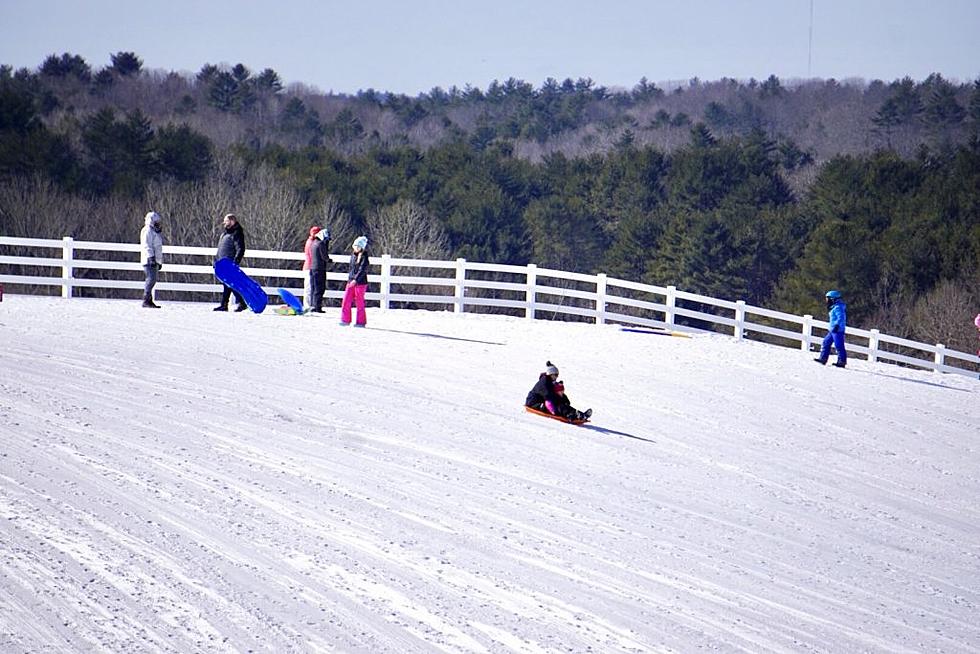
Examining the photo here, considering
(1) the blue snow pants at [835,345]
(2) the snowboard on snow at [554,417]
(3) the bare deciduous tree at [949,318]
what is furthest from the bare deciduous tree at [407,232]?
(2) the snowboard on snow at [554,417]

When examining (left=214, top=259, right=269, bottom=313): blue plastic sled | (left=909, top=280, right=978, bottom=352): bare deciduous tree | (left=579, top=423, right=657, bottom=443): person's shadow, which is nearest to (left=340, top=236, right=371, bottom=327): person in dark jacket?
(left=214, top=259, right=269, bottom=313): blue plastic sled

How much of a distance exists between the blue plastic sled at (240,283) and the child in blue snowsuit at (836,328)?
9689 millimetres

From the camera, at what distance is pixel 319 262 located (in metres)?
22.2

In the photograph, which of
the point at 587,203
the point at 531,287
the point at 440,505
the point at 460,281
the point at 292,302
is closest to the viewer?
the point at 440,505

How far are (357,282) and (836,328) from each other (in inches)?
334

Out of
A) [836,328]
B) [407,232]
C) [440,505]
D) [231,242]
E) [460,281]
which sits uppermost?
[407,232]

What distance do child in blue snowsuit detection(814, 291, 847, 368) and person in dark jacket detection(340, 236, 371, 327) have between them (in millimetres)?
7634

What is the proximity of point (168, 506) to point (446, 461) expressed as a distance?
141 inches

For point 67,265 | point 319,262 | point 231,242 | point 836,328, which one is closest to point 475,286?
point 319,262

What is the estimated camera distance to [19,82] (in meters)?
99.4

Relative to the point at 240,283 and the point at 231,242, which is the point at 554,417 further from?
the point at 240,283

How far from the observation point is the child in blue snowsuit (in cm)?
2243

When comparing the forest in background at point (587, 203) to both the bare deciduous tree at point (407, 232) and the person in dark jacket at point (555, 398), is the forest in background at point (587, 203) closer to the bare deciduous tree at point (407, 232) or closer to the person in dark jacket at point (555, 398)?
the bare deciduous tree at point (407, 232)

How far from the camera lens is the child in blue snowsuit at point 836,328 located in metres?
22.4
